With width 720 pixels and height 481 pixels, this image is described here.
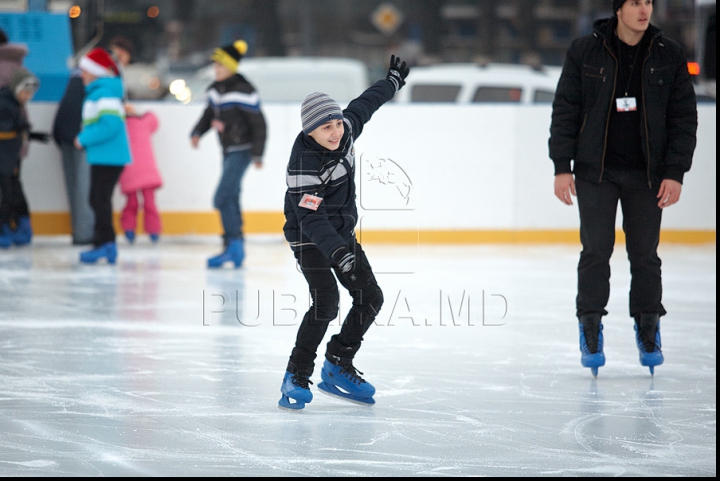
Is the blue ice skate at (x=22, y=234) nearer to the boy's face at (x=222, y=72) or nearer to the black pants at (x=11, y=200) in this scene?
the black pants at (x=11, y=200)

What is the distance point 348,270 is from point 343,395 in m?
0.61

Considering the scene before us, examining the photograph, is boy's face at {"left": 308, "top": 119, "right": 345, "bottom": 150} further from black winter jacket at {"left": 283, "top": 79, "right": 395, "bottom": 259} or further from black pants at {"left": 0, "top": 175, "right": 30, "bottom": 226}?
black pants at {"left": 0, "top": 175, "right": 30, "bottom": 226}

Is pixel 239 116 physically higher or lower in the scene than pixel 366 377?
higher

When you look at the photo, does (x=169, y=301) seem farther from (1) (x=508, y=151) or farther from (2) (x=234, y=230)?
(1) (x=508, y=151)

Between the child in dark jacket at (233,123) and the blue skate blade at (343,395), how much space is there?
11.3ft

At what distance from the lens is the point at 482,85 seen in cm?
1039

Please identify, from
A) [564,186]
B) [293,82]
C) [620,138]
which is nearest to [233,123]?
[564,186]

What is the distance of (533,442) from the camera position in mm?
3121

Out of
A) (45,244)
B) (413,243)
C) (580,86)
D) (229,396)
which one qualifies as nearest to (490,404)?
(229,396)

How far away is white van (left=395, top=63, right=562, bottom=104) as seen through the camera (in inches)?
402

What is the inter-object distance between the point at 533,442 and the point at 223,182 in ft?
13.6

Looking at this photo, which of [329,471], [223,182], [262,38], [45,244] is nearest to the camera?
[329,471]

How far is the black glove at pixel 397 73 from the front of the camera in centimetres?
388

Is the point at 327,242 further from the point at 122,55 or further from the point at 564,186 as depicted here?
the point at 122,55
